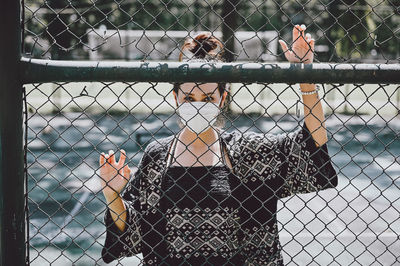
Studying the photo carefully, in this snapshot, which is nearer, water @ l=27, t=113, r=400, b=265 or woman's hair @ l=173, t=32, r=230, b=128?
woman's hair @ l=173, t=32, r=230, b=128

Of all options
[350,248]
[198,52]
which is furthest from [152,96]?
[198,52]

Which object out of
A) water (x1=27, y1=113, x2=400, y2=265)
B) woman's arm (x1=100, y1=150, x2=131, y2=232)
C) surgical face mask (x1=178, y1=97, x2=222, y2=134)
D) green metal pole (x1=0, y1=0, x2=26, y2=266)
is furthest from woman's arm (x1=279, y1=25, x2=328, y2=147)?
green metal pole (x1=0, y1=0, x2=26, y2=266)

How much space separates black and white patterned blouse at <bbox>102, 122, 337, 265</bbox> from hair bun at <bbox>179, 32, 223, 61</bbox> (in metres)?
0.41

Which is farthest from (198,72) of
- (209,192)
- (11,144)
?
(11,144)

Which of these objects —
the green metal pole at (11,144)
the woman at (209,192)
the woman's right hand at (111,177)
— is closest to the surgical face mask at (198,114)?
the woman at (209,192)

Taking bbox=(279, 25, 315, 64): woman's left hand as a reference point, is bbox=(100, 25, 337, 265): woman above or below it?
below

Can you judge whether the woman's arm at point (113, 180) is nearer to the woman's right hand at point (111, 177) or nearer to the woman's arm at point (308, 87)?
the woman's right hand at point (111, 177)

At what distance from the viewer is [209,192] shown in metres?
2.13

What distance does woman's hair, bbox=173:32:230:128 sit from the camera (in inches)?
87.7

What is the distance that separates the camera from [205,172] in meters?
2.17

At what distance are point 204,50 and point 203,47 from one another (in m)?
0.03

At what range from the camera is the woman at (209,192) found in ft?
6.92

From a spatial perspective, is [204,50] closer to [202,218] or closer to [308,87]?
[308,87]

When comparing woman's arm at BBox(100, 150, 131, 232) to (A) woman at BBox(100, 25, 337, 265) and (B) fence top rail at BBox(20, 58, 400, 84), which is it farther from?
(B) fence top rail at BBox(20, 58, 400, 84)
